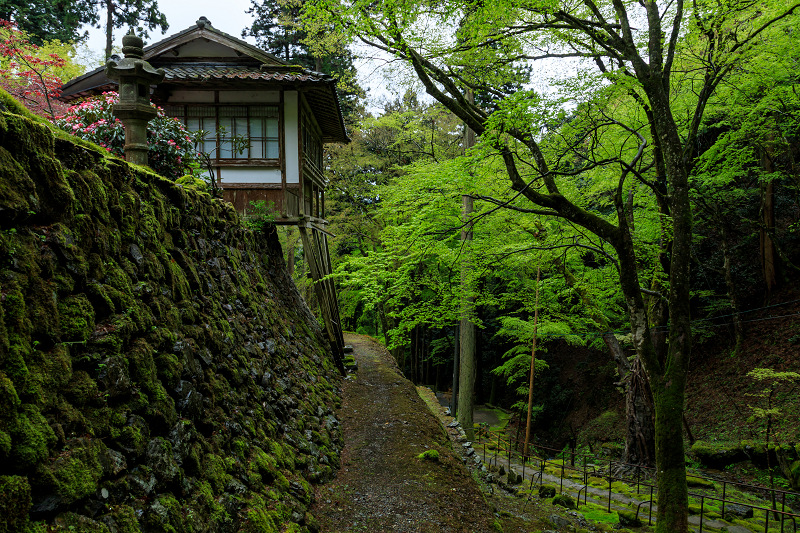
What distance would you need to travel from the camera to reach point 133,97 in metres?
5.50

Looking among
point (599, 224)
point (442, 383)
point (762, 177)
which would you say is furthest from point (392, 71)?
point (442, 383)

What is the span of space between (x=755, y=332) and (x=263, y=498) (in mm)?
18376

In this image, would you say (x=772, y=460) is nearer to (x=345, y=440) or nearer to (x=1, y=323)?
(x=345, y=440)

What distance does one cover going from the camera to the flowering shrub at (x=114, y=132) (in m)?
6.18

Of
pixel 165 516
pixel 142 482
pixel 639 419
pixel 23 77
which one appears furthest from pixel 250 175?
pixel 639 419

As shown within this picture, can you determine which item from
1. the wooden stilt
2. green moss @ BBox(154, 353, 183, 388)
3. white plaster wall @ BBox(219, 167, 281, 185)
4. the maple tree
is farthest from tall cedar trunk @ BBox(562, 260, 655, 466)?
the maple tree

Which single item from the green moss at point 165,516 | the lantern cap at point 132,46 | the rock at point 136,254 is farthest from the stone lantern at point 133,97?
the green moss at point 165,516

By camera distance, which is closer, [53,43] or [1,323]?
[1,323]

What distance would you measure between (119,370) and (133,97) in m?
3.99

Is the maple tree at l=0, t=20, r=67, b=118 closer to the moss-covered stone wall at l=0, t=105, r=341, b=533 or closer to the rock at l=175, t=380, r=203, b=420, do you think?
the moss-covered stone wall at l=0, t=105, r=341, b=533

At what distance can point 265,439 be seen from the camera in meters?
5.25

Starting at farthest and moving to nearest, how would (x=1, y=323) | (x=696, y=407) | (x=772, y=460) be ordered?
(x=696, y=407) < (x=772, y=460) < (x=1, y=323)

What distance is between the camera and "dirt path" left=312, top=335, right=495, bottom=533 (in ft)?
18.6

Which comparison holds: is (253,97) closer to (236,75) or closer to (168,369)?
(236,75)
